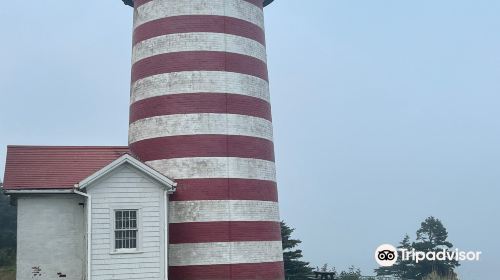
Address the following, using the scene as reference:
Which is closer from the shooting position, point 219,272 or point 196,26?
point 219,272

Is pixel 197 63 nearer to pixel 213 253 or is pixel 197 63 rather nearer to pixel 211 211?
pixel 211 211

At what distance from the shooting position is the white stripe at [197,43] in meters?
20.2

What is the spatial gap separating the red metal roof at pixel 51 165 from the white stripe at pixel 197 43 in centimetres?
369

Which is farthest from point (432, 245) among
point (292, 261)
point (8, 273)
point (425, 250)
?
point (8, 273)

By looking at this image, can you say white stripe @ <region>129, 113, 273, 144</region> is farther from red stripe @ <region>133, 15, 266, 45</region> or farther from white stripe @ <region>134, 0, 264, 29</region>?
white stripe @ <region>134, 0, 264, 29</region>

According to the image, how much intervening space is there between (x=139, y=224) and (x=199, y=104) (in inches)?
172

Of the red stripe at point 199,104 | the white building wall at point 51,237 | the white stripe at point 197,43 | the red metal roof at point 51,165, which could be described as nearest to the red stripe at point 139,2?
the white stripe at point 197,43

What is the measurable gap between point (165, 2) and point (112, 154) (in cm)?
536

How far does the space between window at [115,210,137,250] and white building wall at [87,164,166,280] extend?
0.17 meters

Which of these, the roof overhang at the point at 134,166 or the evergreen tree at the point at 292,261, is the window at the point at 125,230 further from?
the evergreen tree at the point at 292,261

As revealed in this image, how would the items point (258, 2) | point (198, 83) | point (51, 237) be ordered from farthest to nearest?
point (258, 2)
point (198, 83)
point (51, 237)

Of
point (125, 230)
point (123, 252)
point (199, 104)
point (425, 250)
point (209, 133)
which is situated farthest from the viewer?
point (425, 250)

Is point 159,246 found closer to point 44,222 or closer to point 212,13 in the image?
point 44,222

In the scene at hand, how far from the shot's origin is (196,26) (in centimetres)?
2034
